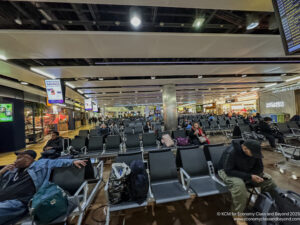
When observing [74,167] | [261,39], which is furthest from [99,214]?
[261,39]

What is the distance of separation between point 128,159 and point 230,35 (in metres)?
4.26

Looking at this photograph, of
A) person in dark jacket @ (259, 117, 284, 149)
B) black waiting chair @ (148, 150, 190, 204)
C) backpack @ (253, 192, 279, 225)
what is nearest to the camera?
backpack @ (253, 192, 279, 225)

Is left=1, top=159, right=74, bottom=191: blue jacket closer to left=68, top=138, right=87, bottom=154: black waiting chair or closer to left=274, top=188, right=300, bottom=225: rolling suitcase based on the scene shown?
left=68, top=138, right=87, bottom=154: black waiting chair

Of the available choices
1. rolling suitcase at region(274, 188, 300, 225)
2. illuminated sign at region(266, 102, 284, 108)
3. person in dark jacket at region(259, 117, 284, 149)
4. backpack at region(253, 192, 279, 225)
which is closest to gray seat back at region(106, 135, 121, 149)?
backpack at region(253, 192, 279, 225)

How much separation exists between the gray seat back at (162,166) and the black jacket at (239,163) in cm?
96

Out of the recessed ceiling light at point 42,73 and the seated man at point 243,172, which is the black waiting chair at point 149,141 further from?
the recessed ceiling light at point 42,73

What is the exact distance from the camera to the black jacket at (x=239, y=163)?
6.50 feet

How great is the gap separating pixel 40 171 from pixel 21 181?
24 cm

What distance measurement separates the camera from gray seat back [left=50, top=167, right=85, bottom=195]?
2.12 meters

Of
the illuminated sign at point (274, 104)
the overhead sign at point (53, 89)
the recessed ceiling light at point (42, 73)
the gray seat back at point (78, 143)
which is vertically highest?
the recessed ceiling light at point (42, 73)

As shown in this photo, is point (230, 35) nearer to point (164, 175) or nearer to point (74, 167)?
point (164, 175)

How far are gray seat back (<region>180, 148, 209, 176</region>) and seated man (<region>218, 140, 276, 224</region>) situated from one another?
394 mm

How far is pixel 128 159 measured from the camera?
7.96ft

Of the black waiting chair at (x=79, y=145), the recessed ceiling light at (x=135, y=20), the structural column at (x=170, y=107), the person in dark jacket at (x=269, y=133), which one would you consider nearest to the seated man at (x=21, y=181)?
the black waiting chair at (x=79, y=145)
